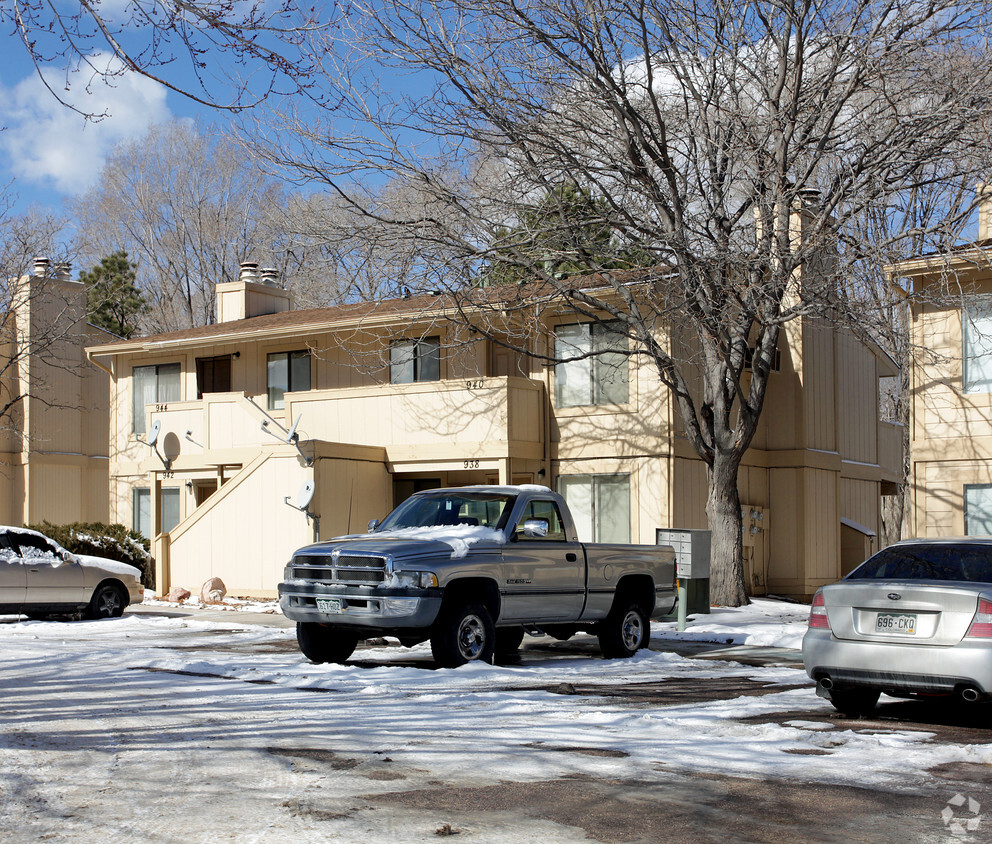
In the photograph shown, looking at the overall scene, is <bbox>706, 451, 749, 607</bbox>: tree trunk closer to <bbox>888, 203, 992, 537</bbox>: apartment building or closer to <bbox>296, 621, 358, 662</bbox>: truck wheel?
<bbox>888, 203, 992, 537</bbox>: apartment building

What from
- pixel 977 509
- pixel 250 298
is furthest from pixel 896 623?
pixel 250 298

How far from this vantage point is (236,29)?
776 centimetres

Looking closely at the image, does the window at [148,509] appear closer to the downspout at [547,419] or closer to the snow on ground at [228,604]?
the snow on ground at [228,604]

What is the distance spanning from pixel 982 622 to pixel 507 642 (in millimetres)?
6632

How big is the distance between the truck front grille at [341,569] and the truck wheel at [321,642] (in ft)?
1.82

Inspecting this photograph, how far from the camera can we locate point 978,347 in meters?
20.2

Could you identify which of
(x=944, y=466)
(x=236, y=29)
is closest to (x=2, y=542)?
(x=236, y=29)

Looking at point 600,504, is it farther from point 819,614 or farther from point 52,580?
point 819,614

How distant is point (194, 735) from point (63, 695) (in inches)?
102

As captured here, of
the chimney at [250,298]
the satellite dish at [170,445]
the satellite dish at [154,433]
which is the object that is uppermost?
the chimney at [250,298]

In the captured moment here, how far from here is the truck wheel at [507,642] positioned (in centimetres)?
1384

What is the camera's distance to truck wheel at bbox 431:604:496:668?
464 inches

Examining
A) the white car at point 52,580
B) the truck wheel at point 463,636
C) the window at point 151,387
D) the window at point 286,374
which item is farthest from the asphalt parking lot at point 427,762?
the window at point 151,387

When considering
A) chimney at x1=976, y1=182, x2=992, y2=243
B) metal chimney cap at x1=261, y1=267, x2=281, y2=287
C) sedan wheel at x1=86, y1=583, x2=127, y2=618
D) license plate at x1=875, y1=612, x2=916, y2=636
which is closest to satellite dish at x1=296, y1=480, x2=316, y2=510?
sedan wheel at x1=86, y1=583, x2=127, y2=618
